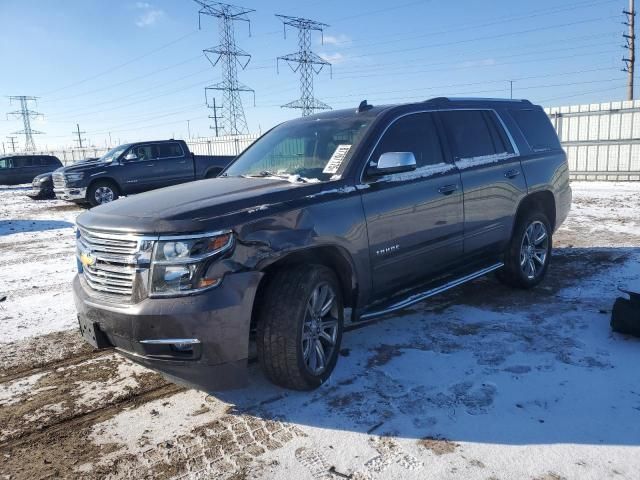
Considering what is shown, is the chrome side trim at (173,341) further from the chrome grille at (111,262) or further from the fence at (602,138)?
the fence at (602,138)

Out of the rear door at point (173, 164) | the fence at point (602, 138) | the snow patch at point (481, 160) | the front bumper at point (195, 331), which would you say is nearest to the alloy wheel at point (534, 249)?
the snow patch at point (481, 160)

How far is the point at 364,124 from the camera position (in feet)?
13.6

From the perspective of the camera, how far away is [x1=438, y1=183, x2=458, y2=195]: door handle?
4.41 metres

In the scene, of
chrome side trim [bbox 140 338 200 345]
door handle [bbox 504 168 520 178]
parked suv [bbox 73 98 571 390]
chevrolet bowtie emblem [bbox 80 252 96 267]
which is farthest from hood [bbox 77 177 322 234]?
door handle [bbox 504 168 520 178]

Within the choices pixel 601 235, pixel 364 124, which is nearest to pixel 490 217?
pixel 364 124

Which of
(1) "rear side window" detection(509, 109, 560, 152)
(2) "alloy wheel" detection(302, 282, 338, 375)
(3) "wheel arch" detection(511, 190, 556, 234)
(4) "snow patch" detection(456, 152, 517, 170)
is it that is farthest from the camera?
(1) "rear side window" detection(509, 109, 560, 152)

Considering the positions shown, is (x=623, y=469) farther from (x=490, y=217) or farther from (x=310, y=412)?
(x=490, y=217)

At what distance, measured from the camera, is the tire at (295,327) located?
10.5ft

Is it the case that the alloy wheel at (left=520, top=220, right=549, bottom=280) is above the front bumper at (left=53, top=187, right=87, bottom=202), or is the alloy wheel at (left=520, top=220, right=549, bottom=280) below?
below

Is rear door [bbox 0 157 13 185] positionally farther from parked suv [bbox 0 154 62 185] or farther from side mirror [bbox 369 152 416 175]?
side mirror [bbox 369 152 416 175]

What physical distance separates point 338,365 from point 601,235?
629cm

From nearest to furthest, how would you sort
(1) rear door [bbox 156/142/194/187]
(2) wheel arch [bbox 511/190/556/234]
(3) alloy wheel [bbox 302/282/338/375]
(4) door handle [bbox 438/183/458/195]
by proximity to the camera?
(3) alloy wheel [bbox 302/282/338/375], (4) door handle [bbox 438/183/458/195], (2) wheel arch [bbox 511/190/556/234], (1) rear door [bbox 156/142/194/187]

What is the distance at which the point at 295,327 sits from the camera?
10.5ft

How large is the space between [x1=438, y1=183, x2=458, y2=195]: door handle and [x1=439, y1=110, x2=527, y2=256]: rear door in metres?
0.16
